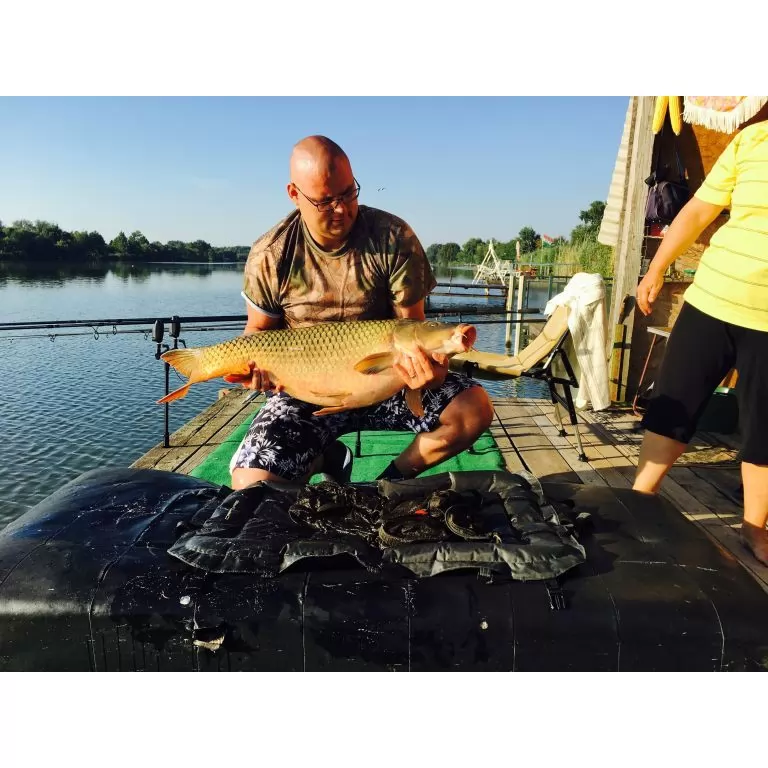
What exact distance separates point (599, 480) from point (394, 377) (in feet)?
6.51

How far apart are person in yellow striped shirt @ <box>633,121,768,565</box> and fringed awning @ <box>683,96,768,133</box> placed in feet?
8.97

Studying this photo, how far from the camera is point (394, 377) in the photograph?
2.39m

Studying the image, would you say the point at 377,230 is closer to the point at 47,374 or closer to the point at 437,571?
the point at 437,571

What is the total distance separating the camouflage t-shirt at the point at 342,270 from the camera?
261 centimetres

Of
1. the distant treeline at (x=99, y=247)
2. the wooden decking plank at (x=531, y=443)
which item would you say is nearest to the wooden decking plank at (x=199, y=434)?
the wooden decking plank at (x=531, y=443)

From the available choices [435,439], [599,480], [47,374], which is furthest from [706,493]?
[47,374]

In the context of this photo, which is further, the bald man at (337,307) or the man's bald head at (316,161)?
the bald man at (337,307)

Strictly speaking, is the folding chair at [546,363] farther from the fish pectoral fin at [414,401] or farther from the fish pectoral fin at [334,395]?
the fish pectoral fin at [334,395]

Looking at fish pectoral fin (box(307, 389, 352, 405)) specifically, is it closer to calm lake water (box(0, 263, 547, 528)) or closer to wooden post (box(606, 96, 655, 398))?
calm lake water (box(0, 263, 547, 528))

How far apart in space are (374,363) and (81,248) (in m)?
66.9

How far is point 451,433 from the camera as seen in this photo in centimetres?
266

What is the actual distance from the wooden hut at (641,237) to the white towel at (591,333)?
700mm

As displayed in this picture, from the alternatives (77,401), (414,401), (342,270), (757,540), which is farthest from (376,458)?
(77,401)

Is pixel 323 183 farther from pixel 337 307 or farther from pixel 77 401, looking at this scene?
pixel 77 401
